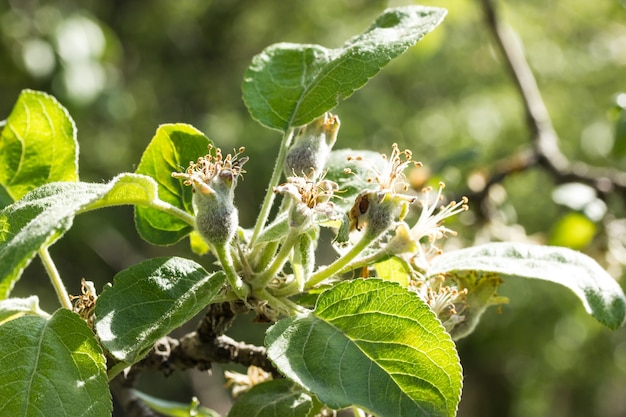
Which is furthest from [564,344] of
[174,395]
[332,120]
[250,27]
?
[332,120]

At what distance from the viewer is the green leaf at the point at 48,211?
653 millimetres

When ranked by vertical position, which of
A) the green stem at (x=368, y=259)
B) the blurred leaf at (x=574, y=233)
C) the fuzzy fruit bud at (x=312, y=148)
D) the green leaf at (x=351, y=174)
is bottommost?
the blurred leaf at (x=574, y=233)

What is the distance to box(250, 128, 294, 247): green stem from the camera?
0.90 meters

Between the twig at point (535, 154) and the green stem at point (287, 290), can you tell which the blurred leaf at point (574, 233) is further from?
the green stem at point (287, 290)

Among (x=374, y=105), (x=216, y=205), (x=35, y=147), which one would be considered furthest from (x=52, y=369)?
(x=374, y=105)

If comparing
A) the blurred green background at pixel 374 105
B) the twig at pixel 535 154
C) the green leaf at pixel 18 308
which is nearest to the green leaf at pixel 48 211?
the green leaf at pixel 18 308

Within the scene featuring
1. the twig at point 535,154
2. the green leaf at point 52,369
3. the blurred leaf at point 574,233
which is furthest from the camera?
the blurred leaf at point 574,233

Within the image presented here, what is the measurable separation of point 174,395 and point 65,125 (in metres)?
4.67

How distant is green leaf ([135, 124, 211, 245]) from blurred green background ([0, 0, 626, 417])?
2.48 metres

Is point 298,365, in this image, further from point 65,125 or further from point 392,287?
point 65,125

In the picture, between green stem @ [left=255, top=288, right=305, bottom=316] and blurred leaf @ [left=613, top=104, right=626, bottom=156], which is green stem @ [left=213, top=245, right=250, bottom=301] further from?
blurred leaf @ [left=613, top=104, right=626, bottom=156]

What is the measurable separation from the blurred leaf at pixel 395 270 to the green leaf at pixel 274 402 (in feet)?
0.56

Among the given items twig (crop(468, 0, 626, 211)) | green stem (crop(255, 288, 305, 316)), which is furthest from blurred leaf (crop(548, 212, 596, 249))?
green stem (crop(255, 288, 305, 316))

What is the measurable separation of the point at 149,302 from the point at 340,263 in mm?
208
